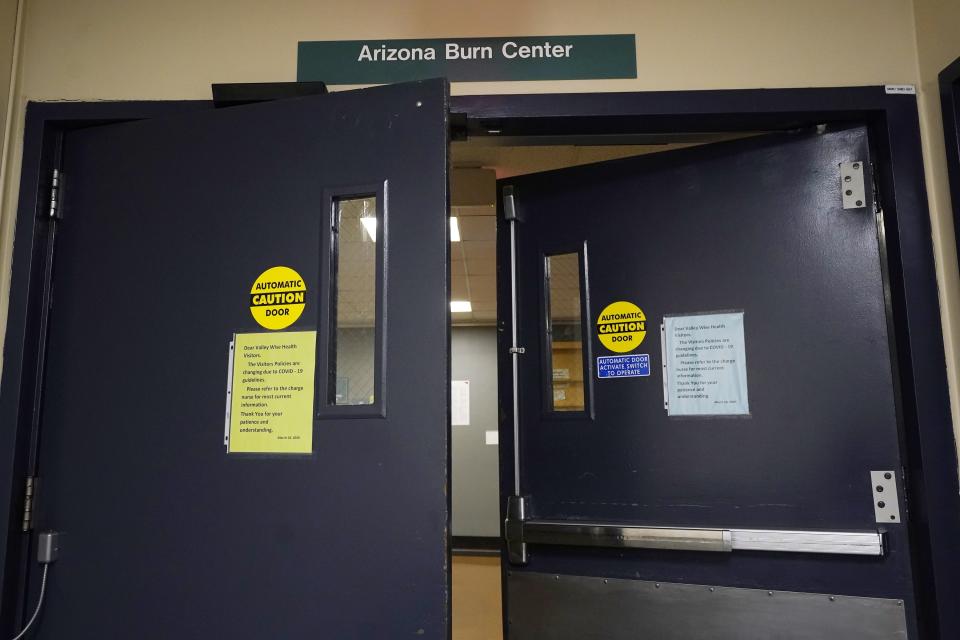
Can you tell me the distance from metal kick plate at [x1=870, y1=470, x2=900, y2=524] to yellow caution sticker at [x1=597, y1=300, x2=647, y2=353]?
73cm

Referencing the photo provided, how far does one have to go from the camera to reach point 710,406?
1.96m

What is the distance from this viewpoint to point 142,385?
1659 mm

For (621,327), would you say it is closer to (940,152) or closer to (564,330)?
(564,330)

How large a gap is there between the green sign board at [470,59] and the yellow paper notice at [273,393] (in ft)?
2.77

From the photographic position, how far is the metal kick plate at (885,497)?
5.74ft

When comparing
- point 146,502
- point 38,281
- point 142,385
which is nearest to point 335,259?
point 142,385

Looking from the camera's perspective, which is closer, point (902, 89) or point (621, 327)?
point (902, 89)

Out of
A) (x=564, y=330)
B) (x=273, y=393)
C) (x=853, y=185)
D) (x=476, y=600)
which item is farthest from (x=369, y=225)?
(x=476, y=600)

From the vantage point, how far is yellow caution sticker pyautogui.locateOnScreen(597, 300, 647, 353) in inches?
82.7

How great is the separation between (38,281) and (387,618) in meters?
1.29

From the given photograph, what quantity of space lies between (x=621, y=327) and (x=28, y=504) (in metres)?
1.71

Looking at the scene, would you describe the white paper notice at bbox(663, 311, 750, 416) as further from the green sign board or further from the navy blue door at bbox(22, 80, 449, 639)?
the navy blue door at bbox(22, 80, 449, 639)

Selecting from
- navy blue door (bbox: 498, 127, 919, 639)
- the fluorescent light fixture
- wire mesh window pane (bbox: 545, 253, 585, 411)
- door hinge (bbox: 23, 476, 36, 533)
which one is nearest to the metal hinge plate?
navy blue door (bbox: 498, 127, 919, 639)

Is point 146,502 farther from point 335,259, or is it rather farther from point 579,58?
point 579,58
